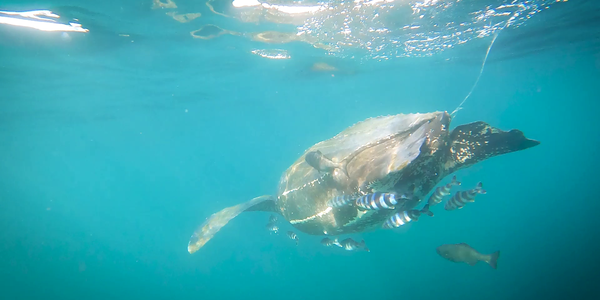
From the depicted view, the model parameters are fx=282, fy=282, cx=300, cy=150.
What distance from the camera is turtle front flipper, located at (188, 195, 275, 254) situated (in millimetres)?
7688

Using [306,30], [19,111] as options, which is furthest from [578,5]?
[19,111]

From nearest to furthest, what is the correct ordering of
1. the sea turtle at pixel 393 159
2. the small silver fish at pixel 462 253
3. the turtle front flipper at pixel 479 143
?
the sea turtle at pixel 393 159 → the turtle front flipper at pixel 479 143 → the small silver fish at pixel 462 253

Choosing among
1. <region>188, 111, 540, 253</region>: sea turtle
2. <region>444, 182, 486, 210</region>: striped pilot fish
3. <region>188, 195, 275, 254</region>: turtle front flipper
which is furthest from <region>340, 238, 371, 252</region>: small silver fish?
<region>444, 182, 486, 210</region>: striped pilot fish

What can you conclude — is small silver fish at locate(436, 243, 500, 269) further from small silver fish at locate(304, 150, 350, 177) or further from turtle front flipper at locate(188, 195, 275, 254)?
turtle front flipper at locate(188, 195, 275, 254)

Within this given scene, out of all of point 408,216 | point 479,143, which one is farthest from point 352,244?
point 479,143

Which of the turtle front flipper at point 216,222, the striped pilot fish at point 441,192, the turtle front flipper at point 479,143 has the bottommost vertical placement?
the turtle front flipper at point 216,222

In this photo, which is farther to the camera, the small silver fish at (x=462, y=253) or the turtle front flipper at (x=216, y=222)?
the turtle front flipper at (x=216, y=222)

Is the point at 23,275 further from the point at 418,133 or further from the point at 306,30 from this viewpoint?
the point at 418,133

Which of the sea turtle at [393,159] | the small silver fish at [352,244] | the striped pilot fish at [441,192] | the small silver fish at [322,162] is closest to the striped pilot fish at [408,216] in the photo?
the sea turtle at [393,159]

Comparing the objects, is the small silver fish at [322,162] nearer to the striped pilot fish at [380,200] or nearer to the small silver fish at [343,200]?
the small silver fish at [343,200]

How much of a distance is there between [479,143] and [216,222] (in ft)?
21.9

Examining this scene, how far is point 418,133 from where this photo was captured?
429cm

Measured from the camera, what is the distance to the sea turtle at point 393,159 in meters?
4.36

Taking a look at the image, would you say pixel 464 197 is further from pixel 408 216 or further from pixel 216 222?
pixel 216 222
